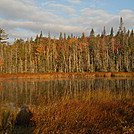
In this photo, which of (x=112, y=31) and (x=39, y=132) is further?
(x=112, y=31)

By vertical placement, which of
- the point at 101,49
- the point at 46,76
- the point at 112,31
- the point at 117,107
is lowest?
the point at 46,76

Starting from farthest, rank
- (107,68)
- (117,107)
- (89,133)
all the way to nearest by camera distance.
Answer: (107,68) → (117,107) → (89,133)

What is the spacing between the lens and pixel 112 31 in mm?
110875

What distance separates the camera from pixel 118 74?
45.6 metres

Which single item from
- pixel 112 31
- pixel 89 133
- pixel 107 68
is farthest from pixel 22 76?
pixel 112 31

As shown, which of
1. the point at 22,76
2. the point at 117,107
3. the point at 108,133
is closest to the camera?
the point at 108,133

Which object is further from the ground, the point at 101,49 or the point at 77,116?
the point at 101,49

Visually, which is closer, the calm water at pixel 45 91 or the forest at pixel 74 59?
the calm water at pixel 45 91

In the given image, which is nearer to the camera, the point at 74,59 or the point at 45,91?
the point at 45,91

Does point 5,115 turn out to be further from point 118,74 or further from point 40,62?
point 40,62

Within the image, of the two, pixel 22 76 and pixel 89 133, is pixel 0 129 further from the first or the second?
pixel 22 76

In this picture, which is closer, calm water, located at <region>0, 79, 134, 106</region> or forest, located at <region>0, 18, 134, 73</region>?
calm water, located at <region>0, 79, 134, 106</region>

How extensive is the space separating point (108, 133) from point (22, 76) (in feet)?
131

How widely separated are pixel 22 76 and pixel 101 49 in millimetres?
46772
